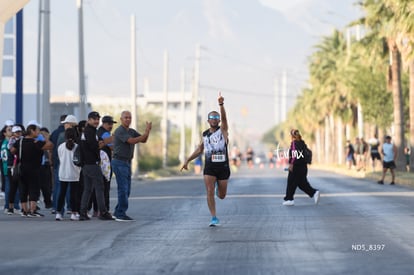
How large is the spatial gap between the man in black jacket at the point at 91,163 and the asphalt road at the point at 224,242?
67cm

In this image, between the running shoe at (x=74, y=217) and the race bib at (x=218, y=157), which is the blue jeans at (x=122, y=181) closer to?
the running shoe at (x=74, y=217)

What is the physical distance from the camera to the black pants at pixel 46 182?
23.3 metres

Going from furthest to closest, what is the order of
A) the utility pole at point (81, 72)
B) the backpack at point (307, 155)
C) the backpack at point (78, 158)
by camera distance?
the utility pole at point (81, 72) < the backpack at point (307, 155) < the backpack at point (78, 158)

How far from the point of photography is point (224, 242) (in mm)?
14656

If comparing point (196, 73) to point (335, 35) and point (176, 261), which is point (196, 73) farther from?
point (176, 261)

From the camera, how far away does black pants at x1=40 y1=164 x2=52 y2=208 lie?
23.3 metres

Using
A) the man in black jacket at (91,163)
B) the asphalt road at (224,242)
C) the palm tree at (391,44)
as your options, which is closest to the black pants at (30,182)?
the asphalt road at (224,242)

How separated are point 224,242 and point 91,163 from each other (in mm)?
5508

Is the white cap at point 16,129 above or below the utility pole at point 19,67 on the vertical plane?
below

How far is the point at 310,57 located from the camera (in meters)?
99.9

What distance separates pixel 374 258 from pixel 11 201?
11.5 metres

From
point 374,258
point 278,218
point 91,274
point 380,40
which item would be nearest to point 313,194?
point 278,218

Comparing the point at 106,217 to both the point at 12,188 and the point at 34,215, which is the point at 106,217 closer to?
the point at 34,215

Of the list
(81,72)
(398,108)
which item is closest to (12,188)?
(81,72)
